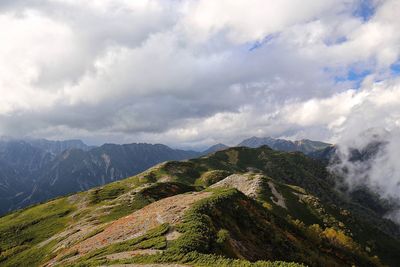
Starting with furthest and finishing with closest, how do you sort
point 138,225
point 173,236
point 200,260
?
point 138,225 < point 173,236 < point 200,260

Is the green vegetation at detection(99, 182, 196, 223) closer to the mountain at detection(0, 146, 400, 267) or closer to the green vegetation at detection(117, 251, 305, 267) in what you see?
the mountain at detection(0, 146, 400, 267)

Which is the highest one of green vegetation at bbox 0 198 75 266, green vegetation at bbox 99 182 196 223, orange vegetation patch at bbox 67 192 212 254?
orange vegetation patch at bbox 67 192 212 254

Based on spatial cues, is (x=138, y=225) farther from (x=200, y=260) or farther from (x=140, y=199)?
(x=140, y=199)

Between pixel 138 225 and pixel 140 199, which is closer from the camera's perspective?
pixel 138 225

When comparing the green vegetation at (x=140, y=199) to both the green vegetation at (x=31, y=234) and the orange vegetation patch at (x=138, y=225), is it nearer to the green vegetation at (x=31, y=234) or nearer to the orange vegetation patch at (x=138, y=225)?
the green vegetation at (x=31, y=234)

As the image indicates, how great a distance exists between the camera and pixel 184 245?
39.0m

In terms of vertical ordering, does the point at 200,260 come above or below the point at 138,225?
above

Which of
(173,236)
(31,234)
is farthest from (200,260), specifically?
(31,234)

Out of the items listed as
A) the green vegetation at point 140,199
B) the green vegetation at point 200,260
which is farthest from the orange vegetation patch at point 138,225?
the green vegetation at point 140,199

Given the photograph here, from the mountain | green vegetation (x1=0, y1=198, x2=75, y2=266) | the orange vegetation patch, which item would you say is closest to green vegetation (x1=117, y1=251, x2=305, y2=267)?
the mountain

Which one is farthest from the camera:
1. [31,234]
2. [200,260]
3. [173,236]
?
[31,234]

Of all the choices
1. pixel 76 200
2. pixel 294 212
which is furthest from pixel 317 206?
pixel 76 200

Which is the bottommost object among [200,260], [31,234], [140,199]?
[31,234]

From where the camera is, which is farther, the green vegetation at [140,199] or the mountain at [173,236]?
the green vegetation at [140,199]
